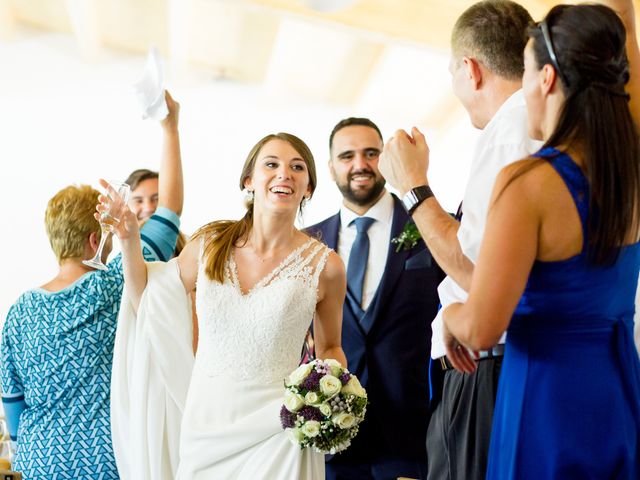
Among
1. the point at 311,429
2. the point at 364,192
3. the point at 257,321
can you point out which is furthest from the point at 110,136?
the point at 311,429

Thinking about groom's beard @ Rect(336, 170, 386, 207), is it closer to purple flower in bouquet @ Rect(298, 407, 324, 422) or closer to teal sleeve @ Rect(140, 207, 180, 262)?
teal sleeve @ Rect(140, 207, 180, 262)

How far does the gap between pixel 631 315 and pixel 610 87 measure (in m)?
0.50

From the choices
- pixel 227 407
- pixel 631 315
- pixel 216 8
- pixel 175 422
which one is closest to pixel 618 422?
pixel 631 315

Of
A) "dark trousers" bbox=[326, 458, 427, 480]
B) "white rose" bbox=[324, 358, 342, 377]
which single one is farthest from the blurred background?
"white rose" bbox=[324, 358, 342, 377]

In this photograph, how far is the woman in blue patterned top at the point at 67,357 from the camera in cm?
290

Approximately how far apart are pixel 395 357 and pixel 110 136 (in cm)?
794

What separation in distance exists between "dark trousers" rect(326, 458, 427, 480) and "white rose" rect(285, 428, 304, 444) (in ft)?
3.29

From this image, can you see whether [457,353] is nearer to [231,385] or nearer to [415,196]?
[415,196]

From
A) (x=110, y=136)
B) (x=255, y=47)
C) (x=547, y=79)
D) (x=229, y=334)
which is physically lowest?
(x=229, y=334)

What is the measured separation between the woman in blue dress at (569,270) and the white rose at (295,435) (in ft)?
2.44

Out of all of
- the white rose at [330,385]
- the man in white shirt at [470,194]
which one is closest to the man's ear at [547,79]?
the man in white shirt at [470,194]

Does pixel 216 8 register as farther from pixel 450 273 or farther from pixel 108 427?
pixel 450 273

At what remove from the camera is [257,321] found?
276 cm

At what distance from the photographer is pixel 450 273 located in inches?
73.4
